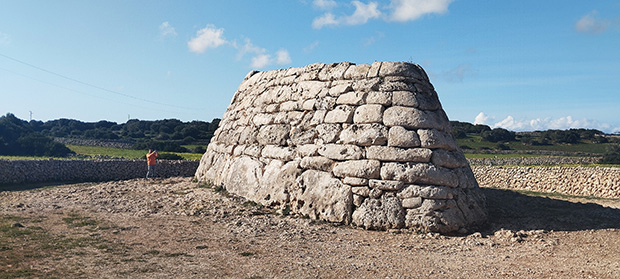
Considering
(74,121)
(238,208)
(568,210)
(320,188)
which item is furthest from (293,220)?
(74,121)

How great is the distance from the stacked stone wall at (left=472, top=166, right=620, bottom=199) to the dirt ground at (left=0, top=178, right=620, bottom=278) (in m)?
9.61

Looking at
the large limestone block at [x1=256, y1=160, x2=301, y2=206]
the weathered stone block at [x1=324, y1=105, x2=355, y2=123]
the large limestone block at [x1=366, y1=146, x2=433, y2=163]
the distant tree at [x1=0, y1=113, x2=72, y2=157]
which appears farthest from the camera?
the distant tree at [x1=0, y1=113, x2=72, y2=157]

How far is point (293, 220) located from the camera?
31.7 feet

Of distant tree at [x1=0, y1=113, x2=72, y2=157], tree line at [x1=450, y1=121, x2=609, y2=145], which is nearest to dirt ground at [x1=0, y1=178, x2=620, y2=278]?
distant tree at [x1=0, y1=113, x2=72, y2=157]

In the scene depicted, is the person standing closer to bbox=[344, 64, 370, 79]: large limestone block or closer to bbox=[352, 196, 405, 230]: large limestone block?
bbox=[344, 64, 370, 79]: large limestone block

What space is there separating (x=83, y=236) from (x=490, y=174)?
2099cm

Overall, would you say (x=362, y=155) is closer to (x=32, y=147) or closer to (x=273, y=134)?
(x=273, y=134)

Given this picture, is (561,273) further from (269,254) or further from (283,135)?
(283,135)

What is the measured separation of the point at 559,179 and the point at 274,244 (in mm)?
17850

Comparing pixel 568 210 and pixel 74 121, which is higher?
pixel 74 121

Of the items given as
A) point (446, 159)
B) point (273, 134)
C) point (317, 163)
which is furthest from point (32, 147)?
point (446, 159)

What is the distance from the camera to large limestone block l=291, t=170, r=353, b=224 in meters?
9.35

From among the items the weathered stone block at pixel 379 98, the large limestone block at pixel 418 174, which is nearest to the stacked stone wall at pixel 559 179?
the large limestone block at pixel 418 174

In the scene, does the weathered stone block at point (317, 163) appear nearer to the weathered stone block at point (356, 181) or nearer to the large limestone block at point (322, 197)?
the large limestone block at point (322, 197)
